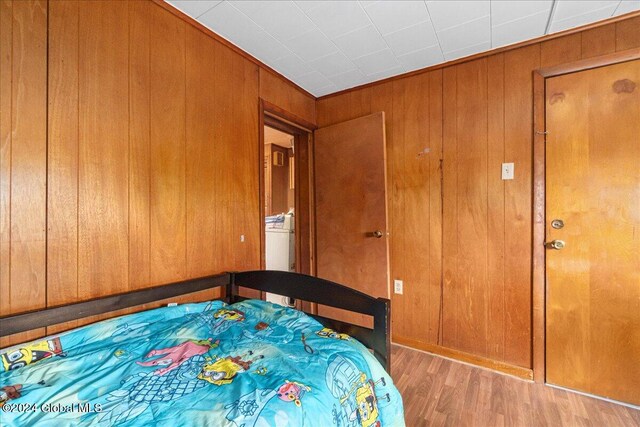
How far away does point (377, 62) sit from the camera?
7.28 ft

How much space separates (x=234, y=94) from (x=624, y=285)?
2.78 meters

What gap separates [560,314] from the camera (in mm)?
1833

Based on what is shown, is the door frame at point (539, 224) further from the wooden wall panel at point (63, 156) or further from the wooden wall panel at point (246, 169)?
the wooden wall panel at point (63, 156)

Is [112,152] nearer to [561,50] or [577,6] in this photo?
[577,6]

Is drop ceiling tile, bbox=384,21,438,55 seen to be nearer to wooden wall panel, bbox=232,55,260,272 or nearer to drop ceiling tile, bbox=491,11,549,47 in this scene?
drop ceiling tile, bbox=491,11,549,47

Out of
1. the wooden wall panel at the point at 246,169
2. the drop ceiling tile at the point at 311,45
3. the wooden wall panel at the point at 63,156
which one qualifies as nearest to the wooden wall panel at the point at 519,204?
the drop ceiling tile at the point at 311,45

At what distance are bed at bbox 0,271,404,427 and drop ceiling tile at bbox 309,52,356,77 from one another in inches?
66.5

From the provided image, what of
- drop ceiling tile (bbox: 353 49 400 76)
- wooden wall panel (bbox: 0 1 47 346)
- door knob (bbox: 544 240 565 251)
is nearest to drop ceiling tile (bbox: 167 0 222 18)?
wooden wall panel (bbox: 0 1 47 346)

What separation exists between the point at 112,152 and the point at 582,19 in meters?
Result: 2.79

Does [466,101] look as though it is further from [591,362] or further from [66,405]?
[66,405]

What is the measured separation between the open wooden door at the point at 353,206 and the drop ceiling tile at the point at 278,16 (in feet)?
3.06

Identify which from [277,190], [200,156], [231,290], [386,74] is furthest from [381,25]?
[277,190]

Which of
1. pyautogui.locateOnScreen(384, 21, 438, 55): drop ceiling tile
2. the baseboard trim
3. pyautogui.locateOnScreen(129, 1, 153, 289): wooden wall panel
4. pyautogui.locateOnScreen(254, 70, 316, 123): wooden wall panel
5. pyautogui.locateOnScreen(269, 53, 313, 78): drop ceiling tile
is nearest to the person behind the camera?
pyautogui.locateOnScreen(129, 1, 153, 289): wooden wall panel

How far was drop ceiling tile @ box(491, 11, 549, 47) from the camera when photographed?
5.59ft
